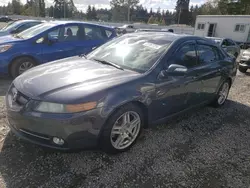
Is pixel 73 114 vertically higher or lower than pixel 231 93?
higher

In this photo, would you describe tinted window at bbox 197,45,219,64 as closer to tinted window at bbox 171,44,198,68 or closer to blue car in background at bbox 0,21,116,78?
tinted window at bbox 171,44,198,68

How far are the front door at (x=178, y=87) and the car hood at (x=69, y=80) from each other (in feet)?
1.57

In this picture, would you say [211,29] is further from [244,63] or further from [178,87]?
[178,87]

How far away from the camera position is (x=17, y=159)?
2.71m

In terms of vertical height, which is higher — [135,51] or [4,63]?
[135,51]

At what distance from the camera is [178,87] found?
342 centimetres

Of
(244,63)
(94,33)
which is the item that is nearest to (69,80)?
Result: (94,33)

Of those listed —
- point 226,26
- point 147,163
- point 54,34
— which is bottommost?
point 147,163

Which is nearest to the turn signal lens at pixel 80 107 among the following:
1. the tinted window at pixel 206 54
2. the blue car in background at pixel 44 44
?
the tinted window at pixel 206 54

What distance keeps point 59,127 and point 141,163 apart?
1.12 meters

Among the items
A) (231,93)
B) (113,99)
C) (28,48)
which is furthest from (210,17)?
(113,99)

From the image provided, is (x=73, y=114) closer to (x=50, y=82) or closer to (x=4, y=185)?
(x=50, y=82)

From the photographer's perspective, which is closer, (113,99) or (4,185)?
(4,185)

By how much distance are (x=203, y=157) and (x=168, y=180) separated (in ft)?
2.54
